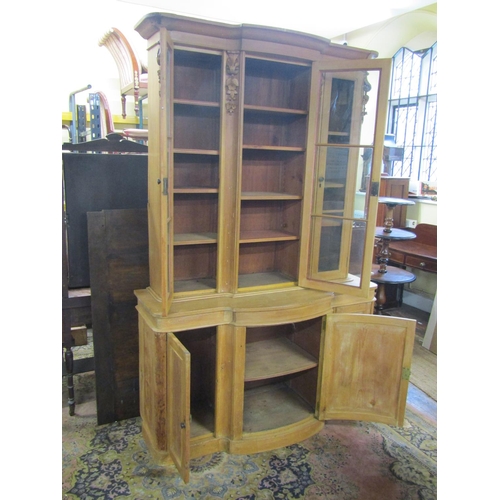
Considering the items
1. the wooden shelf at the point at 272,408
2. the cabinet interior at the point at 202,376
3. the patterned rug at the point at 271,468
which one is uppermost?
the cabinet interior at the point at 202,376

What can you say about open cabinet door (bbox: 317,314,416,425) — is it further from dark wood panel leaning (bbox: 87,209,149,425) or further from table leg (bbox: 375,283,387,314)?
table leg (bbox: 375,283,387,314)

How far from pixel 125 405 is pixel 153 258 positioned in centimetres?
103

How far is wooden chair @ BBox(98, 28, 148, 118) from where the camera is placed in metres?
3.66

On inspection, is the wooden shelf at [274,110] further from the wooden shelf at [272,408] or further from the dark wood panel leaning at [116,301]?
the wooden shelf at [272,408]

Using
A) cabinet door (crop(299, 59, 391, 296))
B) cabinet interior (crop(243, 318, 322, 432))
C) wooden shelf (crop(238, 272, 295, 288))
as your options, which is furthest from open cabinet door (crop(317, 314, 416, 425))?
wooden shelf (crop(238, 272, 295, 288))

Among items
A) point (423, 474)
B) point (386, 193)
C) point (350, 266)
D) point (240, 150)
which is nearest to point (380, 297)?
point (386, 193)

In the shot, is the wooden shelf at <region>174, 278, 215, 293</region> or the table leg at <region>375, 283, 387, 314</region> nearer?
the wooden shelf at <region>174, 278, 215, 293</region>

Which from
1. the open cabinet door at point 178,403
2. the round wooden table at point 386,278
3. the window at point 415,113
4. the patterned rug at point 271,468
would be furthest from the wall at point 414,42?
the open cabinet door at point 178,403

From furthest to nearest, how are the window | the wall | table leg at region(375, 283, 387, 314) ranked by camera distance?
the window, the wall, table leg at region(375, 283, 387, 314)

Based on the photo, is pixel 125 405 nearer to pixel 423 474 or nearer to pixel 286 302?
pixel 286 302

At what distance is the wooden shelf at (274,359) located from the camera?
244 cm

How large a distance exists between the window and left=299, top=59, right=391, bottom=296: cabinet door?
9.33ft

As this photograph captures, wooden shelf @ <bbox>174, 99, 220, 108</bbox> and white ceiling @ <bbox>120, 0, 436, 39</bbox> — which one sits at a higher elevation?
white ceiling @ <bbox>120, 0, 436, 39</bbox>

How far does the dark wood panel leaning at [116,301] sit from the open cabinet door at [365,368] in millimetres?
1180
